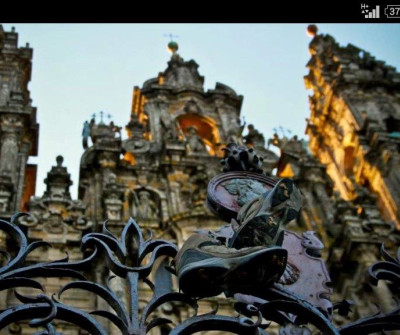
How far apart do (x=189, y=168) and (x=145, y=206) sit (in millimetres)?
1656

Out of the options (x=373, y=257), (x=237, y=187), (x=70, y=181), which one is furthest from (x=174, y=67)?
(x=237, y=187)

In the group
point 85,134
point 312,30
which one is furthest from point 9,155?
point 312,30

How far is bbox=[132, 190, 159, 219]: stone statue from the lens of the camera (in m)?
13.8

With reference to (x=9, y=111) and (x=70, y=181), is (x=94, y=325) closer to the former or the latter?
(x=70, y=181)

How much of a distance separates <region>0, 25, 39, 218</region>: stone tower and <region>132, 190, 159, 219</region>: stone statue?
7.29ft

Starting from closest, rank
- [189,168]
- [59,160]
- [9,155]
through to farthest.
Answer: [59,160] → [9,155] → [189,168]

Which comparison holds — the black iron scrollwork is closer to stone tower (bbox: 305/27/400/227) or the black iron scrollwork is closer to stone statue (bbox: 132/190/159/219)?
stone statue (bbox: 132/190/159/219)

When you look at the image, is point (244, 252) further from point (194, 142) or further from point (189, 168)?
point (194, 142)

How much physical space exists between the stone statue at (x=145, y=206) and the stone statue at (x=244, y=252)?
31.6 ft

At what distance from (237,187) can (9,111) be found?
40.5ft


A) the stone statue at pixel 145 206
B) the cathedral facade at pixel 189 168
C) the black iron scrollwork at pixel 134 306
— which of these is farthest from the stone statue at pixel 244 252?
the stone statue at pixel 145 206
